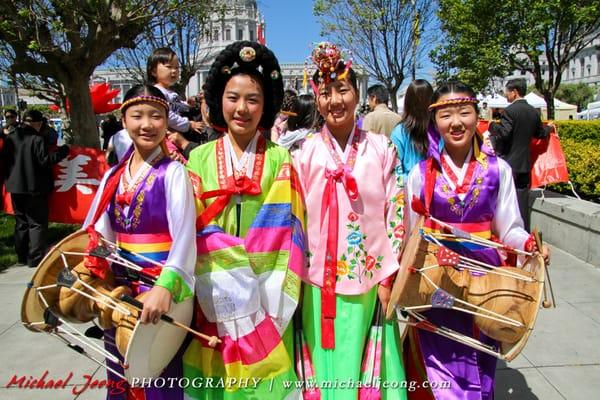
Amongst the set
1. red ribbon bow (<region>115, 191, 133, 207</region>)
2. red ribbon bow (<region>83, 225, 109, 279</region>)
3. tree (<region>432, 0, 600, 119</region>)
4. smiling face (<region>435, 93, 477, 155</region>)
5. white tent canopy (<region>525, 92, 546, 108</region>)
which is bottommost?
red ribbon bow (<region>83, 225, 109, 279</region>)

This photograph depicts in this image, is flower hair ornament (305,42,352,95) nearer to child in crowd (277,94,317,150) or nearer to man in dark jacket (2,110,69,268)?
child in crowd (277,94,317,150)

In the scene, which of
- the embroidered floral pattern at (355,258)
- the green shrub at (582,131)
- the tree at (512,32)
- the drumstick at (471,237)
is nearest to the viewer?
the drumstick at (471,237)

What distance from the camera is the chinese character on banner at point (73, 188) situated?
243 inches

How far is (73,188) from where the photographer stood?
620 centimetres

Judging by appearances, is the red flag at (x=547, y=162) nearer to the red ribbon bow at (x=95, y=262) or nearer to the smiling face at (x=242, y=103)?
the smiling face at (x=242, y=103)

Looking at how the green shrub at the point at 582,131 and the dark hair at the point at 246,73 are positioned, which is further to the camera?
the green shrub at the point at 582,131

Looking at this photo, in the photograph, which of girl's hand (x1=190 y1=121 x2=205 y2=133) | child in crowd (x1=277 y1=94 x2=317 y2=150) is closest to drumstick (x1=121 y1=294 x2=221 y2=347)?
girl's hand (x1=190 y1=121 x2=205 y2=133)

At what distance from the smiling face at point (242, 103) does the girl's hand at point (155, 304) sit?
76cm

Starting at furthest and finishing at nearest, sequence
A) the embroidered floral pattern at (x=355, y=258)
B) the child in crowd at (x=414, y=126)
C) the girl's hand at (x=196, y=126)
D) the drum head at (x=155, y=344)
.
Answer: the girl's hand at (x=196, y=126)
the child in crowd at (x=414, y=126)
the embroidered floral pattern at (x=355, y=258)
the drum head at (x=155, y=344)

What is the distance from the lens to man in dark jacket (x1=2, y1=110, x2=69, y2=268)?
5.64 m

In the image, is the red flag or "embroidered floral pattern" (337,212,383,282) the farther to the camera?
the red flag

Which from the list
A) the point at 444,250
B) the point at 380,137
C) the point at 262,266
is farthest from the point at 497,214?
the point at 262,266

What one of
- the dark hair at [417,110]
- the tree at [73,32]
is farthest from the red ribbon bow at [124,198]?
the tree at [73,32]

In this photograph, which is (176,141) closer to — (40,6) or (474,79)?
(40,6)
